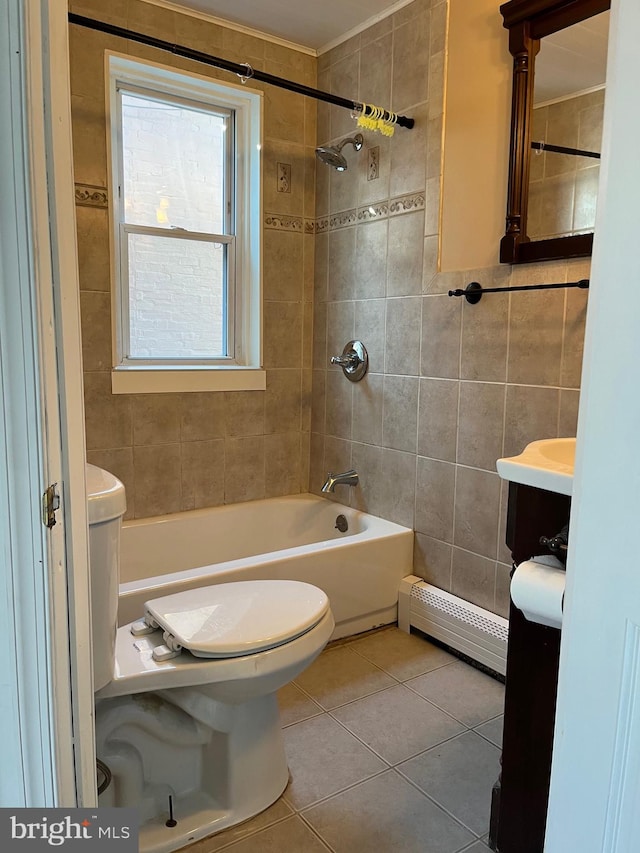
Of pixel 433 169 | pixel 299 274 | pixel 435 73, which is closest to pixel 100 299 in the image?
pixel 299 274

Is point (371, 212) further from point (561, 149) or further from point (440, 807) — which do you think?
point (440, 807)

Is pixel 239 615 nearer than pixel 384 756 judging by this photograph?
Yes

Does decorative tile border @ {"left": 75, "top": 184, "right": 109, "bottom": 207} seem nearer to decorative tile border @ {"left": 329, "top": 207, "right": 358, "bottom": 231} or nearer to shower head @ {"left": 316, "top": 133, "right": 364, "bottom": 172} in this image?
shower head @ {"left": 316, "top": 133, "right": 364, "bottom": 172}

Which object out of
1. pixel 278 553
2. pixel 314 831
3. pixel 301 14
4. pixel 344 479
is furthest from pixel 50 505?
pixel 301 14

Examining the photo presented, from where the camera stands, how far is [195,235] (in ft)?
8.73

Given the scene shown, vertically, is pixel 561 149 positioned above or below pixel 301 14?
below

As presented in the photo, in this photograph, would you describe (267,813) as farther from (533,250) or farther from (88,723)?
(533,250)

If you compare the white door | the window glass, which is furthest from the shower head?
the white door

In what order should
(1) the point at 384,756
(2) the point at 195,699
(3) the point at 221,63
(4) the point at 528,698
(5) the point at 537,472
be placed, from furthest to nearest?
(3) the point at 221,63, (1) the point at 384,756, (2) the point at 195,699, (4) the point at 528,698, (5) the point at 537,472

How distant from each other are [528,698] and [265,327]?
1.95m

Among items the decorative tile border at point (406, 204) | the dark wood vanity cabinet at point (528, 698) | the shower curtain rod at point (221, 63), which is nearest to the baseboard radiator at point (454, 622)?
the dark wood vanity cabinet at point (528, 698)

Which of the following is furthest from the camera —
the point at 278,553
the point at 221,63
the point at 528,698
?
the point at 278,553

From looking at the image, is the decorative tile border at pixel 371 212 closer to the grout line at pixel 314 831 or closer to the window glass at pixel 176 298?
the window glass at pixel 176 298

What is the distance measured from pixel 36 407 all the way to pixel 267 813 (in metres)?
1.20
